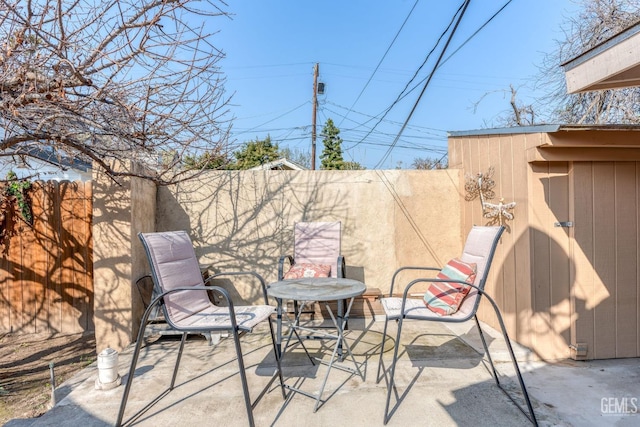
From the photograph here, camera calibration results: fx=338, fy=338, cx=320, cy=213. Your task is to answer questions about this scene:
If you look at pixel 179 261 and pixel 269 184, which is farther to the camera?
pixel 269 184

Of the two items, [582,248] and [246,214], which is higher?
[246,214]

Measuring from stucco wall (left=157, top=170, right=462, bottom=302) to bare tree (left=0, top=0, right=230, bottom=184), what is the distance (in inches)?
74.8

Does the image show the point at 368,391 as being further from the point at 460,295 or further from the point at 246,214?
the point at 246,214

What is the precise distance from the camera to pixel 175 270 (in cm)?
243

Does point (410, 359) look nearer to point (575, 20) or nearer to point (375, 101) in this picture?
point (575, 20)

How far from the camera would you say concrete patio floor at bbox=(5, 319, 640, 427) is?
2.06 metres

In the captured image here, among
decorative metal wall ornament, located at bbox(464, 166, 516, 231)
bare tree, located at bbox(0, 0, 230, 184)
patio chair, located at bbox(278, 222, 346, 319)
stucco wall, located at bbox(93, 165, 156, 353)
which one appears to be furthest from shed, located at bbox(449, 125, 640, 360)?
stucco wall, located at bbox(93, 165, 156, 353)

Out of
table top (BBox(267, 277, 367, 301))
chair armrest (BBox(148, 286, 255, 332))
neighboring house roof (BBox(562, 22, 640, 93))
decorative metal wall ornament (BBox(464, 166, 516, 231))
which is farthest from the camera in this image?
decorative metal wall ornament (BBox(464, 166, 516, 231))

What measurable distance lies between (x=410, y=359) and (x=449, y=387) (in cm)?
53

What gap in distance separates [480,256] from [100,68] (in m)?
2.84

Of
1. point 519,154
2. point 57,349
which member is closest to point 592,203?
→ point 519,154

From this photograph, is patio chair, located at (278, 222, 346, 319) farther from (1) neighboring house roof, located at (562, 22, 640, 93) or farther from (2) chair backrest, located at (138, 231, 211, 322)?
(1) neighboring house roof, located at (562, 22, 640, 93)

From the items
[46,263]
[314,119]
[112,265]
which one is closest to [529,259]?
[112,265]

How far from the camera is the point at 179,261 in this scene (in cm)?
250
